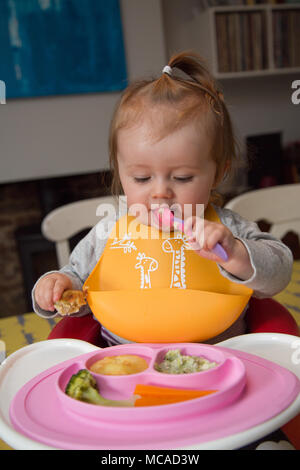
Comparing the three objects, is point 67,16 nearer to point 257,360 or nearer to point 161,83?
point 161,83

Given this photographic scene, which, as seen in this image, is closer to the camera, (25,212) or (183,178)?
(183,178)

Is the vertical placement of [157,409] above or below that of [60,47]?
below

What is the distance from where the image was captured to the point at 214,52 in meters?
2.78

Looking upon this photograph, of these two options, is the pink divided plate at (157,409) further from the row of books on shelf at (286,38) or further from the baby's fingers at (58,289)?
the row of books on shelf at (286,38)

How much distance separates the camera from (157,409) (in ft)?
1.39

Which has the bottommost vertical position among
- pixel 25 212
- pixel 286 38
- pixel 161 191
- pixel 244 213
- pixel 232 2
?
pixel 25 212

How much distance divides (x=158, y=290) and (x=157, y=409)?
289 mm

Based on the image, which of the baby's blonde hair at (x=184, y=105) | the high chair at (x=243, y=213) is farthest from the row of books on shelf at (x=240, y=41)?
the baby's blonde hair at (x=184, y=105)

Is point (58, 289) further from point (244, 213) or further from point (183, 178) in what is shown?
point (244, 213)

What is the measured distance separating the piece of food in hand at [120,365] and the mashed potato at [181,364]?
2 centimetres

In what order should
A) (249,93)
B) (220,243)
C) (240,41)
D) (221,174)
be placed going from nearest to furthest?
(220,243) → (221,174) → (240,41) → (249,93)

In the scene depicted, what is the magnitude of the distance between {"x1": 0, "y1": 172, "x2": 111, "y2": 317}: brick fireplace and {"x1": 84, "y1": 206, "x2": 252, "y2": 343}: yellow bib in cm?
202

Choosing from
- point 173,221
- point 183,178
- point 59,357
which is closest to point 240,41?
point 183,178
